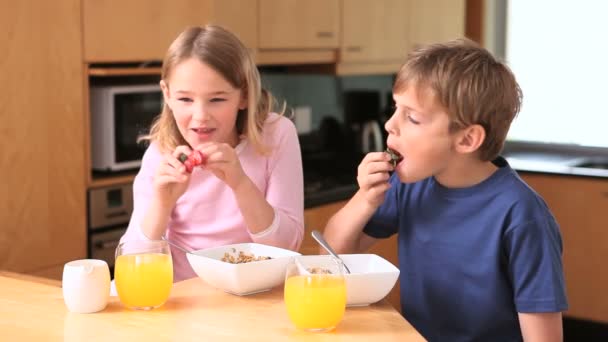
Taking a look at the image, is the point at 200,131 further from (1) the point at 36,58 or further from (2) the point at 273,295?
(1) the point at 36,58

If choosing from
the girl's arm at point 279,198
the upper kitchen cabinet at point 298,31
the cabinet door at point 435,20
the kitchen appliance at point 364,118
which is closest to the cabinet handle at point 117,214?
the upper kitchen cabinet at point 298,31

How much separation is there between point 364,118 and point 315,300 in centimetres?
345

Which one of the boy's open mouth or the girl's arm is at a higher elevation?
the boy's open mouth

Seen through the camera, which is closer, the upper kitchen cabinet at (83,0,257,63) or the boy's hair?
the boy's hair

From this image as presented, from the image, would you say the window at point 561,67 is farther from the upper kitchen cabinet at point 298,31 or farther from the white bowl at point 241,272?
the white bowl at point 241,272

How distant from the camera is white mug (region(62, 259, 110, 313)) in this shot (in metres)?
1.64

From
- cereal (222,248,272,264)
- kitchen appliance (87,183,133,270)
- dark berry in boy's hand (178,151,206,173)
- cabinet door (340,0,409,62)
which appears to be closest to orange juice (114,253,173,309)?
cereal (222,248,272,264)

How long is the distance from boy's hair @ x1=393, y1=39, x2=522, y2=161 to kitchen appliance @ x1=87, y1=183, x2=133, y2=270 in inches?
59.8

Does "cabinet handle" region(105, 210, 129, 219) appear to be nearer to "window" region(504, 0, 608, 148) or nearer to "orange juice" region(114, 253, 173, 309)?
"orange juice" region(114, 253, 173, 309)

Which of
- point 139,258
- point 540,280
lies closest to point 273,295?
point 139,258

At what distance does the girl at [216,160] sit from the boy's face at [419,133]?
0.35m

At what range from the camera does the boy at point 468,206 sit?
1745 millimetres

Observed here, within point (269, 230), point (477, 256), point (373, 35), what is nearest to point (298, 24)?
point (373, 35)

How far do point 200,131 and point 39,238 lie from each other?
1089 millimetres
